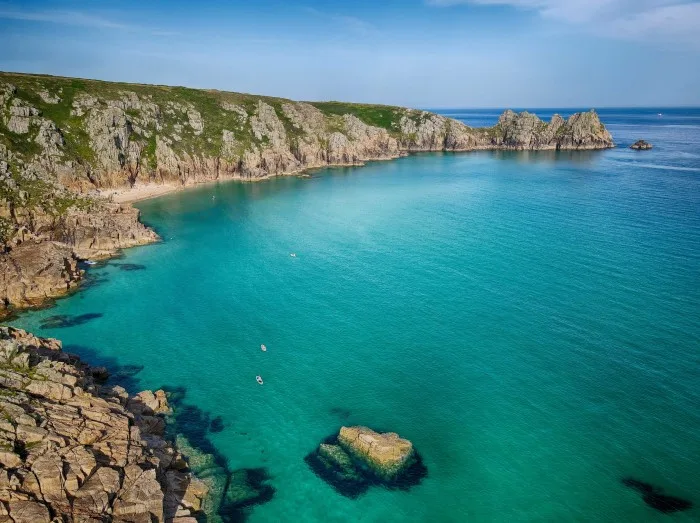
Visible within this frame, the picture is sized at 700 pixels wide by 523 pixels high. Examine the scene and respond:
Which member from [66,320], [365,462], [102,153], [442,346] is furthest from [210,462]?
[102,153]

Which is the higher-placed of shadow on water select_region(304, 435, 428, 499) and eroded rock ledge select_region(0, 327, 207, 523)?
eroded rock ledge select_region(0, 327, 207, 523)

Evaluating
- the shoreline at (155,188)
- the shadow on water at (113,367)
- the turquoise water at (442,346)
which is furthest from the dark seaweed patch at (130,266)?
the shoreline at (155,188)

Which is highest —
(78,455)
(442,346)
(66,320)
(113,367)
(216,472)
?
(78,455)

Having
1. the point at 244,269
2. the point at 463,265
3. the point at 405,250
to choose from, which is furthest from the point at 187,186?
the point at 463,265

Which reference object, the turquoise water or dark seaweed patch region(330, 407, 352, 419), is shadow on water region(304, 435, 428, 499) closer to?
the turquoise water

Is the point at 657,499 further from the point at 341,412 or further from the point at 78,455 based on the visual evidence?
the point at 78,455

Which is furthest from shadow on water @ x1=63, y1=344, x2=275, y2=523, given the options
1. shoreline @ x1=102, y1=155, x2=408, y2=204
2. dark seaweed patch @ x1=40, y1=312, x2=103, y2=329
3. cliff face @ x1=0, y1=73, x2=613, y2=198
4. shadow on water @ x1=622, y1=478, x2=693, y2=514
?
cliff face @ x1=0, y1=73, x2=613, y2=198

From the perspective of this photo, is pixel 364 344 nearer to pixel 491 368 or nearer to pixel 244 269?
pixel 491 368
